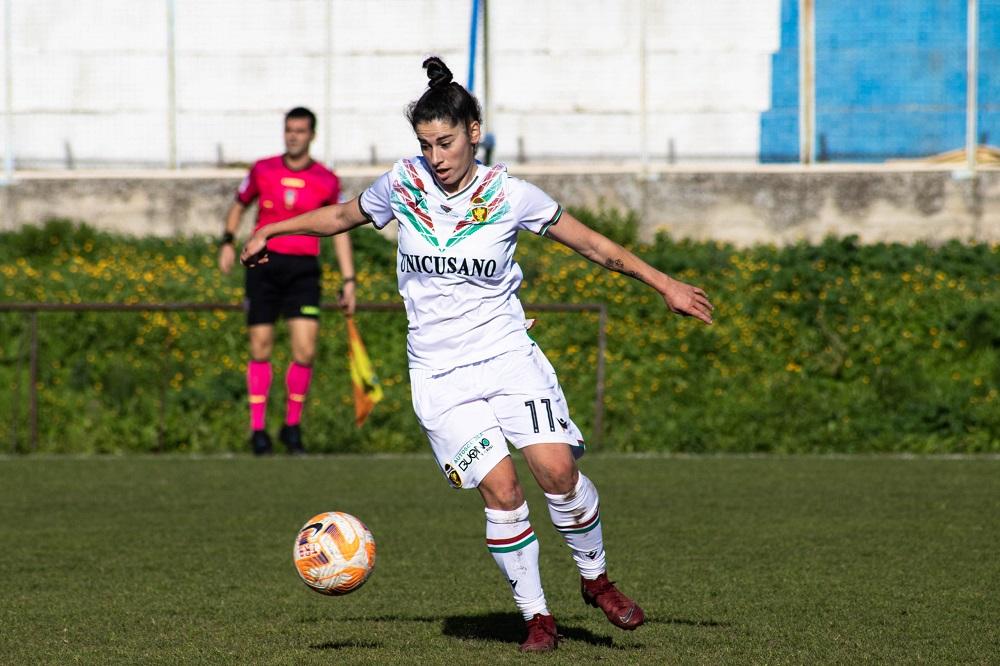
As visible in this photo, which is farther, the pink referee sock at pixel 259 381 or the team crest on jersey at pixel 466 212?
the pink referee sock at pixel 259 381

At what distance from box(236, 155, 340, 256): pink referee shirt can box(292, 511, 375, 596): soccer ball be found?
6.44 meters

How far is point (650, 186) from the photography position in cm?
1680

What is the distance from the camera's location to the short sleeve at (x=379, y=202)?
17.2ft

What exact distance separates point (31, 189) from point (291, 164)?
22.2ft

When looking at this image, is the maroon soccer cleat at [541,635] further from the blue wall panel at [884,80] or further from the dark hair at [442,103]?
the blue wall panel at [884,80]

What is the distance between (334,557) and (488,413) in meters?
0.74

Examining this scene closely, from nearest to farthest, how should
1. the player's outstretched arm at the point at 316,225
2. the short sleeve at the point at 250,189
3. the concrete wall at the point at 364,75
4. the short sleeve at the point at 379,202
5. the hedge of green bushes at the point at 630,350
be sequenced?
the short sleeve at the point at 379,202, the player's outstretched arm at the point at 316,225, the short sleeve at the point at 250,189, the hedge of green bushes at the point at 630,350, the concrete wall at the point at 364,75

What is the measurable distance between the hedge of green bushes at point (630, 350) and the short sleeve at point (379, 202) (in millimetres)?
7797

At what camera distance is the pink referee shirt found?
11.4 m

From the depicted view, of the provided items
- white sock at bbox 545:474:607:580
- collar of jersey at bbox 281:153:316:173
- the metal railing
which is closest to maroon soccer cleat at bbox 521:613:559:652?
white sock at bbox 545:474:607:580

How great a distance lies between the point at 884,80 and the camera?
680 inches

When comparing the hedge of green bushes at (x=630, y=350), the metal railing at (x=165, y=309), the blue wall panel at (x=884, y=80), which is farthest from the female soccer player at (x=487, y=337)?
the blue wall panel at (x=884, y=80)

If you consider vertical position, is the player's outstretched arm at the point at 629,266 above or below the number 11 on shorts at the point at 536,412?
above

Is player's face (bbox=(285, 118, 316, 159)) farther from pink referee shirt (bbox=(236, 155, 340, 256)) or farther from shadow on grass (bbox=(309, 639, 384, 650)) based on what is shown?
shadow on grass (bbox=(309, 639, 384, 650))
